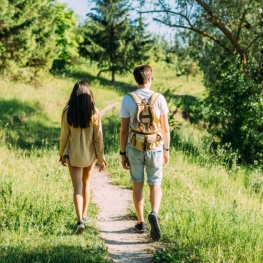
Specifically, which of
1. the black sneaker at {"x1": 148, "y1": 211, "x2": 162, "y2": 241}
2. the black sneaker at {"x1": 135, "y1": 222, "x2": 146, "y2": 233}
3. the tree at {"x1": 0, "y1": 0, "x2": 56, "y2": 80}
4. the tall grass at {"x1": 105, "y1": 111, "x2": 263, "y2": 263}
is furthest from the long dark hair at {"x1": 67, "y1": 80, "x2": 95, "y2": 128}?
the tree at {"x1": 0, "y1": 0, "x2": 56, "y2": 80}

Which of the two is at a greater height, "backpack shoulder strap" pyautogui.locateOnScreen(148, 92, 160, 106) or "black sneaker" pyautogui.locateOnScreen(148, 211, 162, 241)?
"backpack shoulder strap" pyautogui.locateOnScreen(148, 92, 160, 106)

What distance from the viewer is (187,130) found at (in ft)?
46.0

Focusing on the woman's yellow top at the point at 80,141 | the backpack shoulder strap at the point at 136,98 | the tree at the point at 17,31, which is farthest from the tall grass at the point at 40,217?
the tree at the point at 17,31

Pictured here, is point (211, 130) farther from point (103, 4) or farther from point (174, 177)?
point (103, 4)

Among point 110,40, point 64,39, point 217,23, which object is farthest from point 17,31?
point 64,39

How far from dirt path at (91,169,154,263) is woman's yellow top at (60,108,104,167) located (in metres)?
1.06

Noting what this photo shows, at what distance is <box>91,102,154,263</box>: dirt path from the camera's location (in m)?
4.78

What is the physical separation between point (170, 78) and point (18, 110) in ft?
126

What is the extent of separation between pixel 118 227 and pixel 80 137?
4.82 ft

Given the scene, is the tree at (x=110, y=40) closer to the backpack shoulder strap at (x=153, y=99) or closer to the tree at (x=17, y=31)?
the tree at (x=17, y=31)

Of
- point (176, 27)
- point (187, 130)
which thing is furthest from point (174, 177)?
point (176, 27)

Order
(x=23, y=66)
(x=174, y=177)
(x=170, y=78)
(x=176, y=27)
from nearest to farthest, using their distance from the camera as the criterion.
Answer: (x=174, y=177)
(x=176, y=27)
(x=23, y=66)
(x=170, y=78)

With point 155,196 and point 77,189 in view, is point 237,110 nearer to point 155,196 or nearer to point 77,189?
point 155,196

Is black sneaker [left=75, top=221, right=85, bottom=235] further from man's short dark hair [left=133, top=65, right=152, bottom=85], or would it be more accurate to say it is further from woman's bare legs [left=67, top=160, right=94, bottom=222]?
man's short dark hair [left=133, top=65, right=152, bottom=85]
